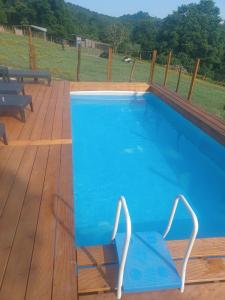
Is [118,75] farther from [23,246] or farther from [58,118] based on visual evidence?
[23,246]

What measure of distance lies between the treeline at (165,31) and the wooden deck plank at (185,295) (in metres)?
29.1

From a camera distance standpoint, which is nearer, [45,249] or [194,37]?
[45,249]

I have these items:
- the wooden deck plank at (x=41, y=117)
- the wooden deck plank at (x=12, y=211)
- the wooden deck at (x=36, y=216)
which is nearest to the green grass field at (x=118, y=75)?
the wooden deck plank at (x=41, y=117)

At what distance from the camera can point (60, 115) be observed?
16.3ft

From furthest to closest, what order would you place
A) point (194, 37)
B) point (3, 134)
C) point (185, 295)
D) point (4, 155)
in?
point (194, 37)
point (3, 134)
point (4, 155)
point (185, 295)

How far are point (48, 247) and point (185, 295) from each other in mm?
1019

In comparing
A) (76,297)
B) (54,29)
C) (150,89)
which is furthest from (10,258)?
(54,29)

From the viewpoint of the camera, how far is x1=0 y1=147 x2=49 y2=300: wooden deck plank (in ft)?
5.48

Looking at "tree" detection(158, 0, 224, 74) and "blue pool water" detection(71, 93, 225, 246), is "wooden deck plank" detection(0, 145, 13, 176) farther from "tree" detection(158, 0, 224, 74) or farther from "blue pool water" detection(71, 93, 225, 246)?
"tree" detection(158, 0, 224, 74)

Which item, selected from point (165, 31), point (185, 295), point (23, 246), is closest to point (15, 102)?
point (23, 246)

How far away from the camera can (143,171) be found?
4363mm

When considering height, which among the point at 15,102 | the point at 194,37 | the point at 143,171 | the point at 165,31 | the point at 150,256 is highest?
the point at 165,31

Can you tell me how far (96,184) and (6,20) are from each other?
141 ft

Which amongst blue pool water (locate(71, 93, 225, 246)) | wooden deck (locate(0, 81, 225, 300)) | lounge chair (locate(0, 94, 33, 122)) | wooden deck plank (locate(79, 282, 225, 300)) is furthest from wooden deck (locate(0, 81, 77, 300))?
blue pool water (locate(71, 93, 225, 246))
